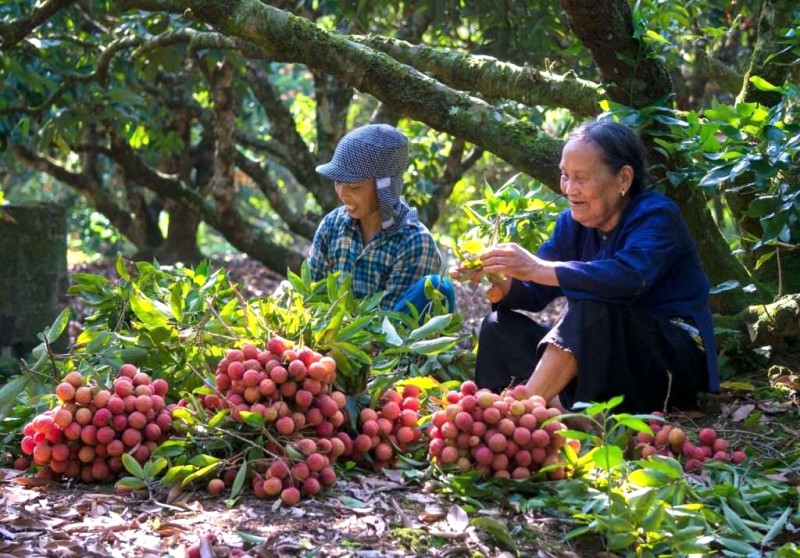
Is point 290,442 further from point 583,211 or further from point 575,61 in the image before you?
point 575,61

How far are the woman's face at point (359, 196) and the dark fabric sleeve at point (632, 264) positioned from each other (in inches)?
39.6

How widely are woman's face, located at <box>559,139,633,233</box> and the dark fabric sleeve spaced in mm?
86

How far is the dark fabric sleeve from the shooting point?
10.4 feet

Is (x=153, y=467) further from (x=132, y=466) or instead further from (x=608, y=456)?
(x=608, y=456)

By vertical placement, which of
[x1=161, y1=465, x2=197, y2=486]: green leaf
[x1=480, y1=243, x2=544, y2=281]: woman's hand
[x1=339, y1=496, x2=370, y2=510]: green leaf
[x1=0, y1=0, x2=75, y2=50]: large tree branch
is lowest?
[x1=339, y1=496, x2=370, y2=510]: green leaf

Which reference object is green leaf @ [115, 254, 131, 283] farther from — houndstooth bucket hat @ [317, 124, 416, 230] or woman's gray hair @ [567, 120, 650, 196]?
woman's gray hair @ [567, 120, 650, 196]

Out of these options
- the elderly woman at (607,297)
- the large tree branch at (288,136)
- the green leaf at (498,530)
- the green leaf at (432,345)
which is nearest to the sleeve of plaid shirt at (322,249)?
the elderly woman at (607,297)

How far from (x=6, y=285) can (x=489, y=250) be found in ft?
10.8

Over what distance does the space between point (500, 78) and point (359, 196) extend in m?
0.86

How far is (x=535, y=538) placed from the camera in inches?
98.2

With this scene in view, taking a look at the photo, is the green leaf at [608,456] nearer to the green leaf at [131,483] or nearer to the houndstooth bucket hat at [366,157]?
the green leaf at [131,483]

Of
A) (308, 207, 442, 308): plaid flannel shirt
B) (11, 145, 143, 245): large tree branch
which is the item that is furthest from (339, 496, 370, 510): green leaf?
(11, 145, 143, 245): large tree branch

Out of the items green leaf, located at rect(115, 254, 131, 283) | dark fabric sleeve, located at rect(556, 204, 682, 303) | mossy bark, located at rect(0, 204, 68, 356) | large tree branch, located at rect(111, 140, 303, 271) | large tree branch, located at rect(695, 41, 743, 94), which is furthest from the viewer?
large tree branch, located at rect(111, 140, 303, 271)

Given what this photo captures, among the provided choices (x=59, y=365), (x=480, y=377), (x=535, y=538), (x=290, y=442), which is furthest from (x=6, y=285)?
(x=535, y=538)
